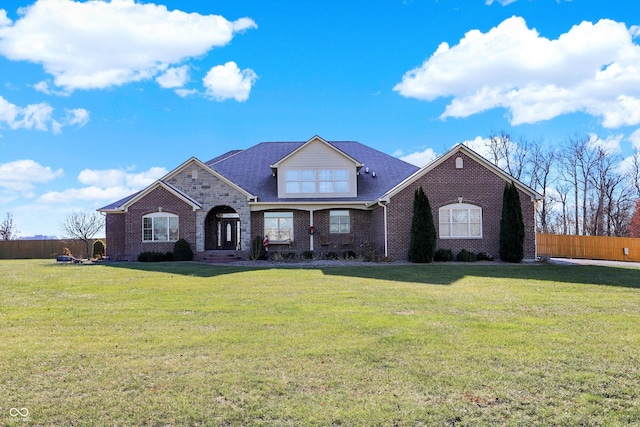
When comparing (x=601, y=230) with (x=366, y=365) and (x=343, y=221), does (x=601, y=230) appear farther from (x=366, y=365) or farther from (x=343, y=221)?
(x=366, y=365)

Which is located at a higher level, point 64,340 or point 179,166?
point 179,166

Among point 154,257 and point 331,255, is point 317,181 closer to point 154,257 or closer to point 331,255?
point 331,255

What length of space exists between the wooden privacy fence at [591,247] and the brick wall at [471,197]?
9.15 meters

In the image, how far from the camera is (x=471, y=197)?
23.4 meters

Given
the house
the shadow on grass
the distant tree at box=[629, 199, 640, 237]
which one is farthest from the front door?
the distant tree at box=[629, 199, 640, 237]

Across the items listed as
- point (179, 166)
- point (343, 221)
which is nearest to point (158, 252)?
point (179, 166)

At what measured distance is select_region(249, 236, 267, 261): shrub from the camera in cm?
2540

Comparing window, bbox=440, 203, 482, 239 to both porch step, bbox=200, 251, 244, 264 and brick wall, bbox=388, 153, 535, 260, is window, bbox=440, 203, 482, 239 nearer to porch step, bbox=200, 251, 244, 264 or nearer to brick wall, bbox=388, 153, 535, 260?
brick wall, bbox=388, 153, 535, 260

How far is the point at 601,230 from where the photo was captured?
42188mm

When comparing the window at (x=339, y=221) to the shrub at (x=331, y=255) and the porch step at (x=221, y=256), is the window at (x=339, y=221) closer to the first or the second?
the shrub at (x=331, y=255)

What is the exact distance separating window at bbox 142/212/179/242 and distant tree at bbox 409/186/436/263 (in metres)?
12.4

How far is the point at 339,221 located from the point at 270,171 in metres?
5.93

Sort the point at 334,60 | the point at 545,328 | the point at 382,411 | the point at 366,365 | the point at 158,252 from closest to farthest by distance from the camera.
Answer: the point at 382,411, the point at 366,365, the point at 545,328, the point at 334,60, the point at 158,252

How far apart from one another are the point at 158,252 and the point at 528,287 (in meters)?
18.6
